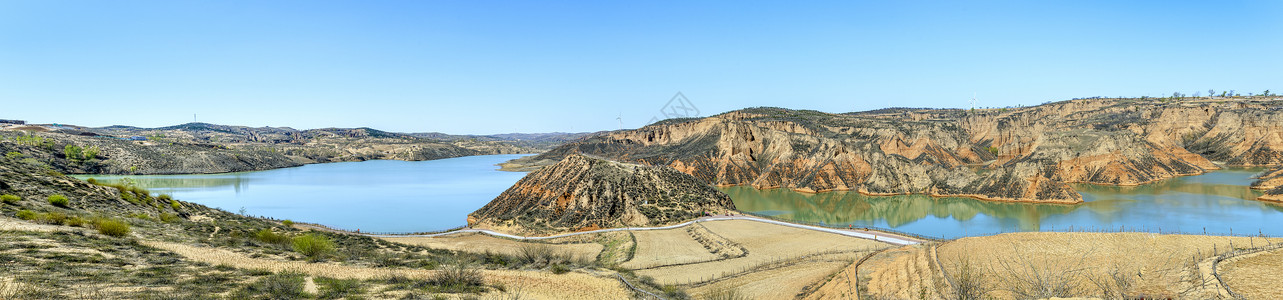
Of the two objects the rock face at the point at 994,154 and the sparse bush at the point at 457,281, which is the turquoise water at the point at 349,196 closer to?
the sparse bush at the point at 457,281

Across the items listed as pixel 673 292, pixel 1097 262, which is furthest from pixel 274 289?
pixel 1097 262

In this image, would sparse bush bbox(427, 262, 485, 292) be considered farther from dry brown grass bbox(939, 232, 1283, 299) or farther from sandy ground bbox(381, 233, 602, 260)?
sandy ground bbox(381, 233, 602, 260)

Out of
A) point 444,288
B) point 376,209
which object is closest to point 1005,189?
point 444,288

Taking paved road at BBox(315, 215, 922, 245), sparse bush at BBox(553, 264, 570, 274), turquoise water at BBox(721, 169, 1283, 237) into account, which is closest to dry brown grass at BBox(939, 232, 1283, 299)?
sparse bush at BBox(553, 264, 570, 274)

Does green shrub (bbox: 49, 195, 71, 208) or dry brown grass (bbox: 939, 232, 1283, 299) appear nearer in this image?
dry brown grass (bbox: 939, 232, 1283, 299)

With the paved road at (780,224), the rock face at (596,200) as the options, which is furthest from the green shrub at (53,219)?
the rock face at (596,200)

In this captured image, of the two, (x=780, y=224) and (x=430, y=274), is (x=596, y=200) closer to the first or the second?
(x=780, y=224)
